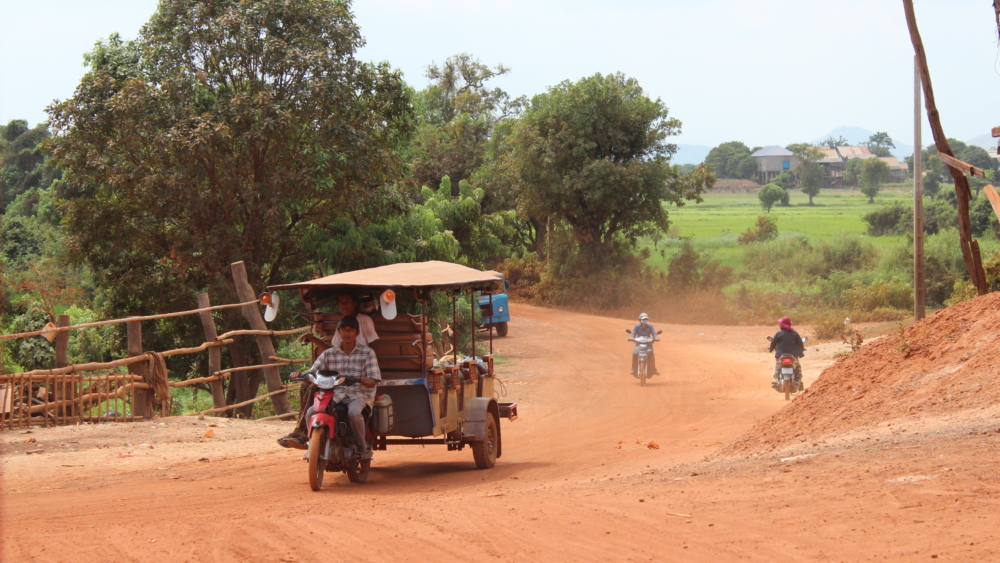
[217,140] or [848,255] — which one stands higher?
[217,140]

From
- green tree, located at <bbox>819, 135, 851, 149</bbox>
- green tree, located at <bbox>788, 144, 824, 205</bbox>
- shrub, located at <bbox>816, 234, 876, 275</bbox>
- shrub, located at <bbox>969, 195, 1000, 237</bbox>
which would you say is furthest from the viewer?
green tree, located at <bbox>819, 135, 851, 149</bbox>

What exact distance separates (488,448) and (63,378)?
17.6 feet

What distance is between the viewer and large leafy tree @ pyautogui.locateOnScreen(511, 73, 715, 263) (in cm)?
3328

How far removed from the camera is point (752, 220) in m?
72.8

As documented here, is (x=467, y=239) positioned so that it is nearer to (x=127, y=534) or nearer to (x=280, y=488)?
(x=280, y=488)

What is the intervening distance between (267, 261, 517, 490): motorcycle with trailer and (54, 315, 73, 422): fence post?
3.19 m

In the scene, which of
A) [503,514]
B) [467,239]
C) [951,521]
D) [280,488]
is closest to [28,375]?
Result: [280,488]

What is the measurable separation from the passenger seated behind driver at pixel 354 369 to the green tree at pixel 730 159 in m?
123

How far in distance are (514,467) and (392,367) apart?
202 centimetres

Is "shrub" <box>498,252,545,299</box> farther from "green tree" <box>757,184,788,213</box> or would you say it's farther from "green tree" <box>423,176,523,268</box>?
"green tree" <box>757,184,788,213</box>

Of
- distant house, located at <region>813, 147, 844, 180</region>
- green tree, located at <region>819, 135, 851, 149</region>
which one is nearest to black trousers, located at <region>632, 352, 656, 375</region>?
distant house, located at <region>813, 147, 844, 180</region>

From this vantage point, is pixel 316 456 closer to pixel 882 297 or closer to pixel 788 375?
pixel 788 375

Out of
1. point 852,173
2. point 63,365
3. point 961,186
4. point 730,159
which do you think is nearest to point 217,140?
point 63,365

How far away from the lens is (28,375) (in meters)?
9.89
